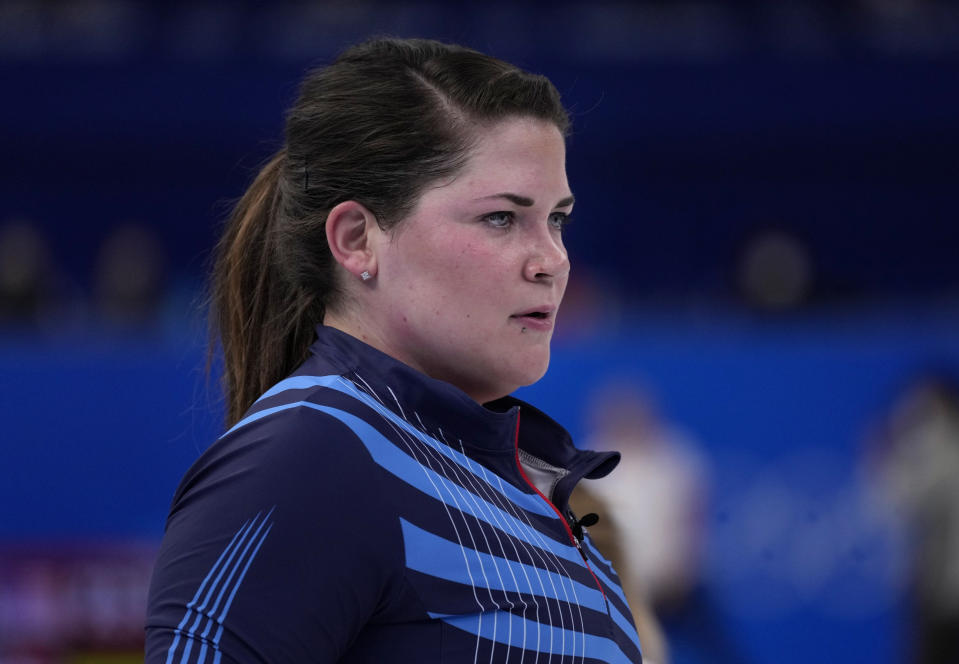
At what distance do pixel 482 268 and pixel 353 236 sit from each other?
0.16m

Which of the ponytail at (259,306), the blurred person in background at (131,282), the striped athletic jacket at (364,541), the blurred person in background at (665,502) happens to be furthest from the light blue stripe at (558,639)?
the blurred person in background at (131,282)

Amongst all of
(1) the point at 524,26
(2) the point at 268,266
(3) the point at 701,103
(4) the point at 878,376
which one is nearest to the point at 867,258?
(3) the point at 701,103

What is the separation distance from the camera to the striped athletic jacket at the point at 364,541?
987 millimetres

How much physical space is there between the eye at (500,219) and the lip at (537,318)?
0.32ft

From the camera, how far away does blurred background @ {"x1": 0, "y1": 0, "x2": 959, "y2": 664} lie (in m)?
4.64

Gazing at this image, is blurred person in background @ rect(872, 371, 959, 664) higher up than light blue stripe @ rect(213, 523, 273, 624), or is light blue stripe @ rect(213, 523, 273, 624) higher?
light blue stripe @ rect(213, 523, 273, 624)

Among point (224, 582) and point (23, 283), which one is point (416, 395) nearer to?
point (224, 582)

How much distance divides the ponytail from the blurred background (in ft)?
0.51

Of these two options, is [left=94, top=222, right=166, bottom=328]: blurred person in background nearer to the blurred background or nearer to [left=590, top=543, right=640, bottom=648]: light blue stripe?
the blurred background

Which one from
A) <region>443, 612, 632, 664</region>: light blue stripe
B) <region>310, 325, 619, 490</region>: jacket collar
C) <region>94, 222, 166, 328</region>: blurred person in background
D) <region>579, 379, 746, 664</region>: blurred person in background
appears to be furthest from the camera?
<region>94, 222, 166, 328</region>: blurred person in background

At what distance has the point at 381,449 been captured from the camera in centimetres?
109

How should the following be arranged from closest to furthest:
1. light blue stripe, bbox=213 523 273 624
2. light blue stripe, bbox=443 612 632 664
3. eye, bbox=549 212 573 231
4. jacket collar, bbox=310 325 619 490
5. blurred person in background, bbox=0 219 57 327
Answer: light blue stripe, bbox=213 523 273 624
light blue stripe, bbox=443 612 632 664
jacket collar, bbox=310 325 619 490
eye, bbox=549 212 573 231
blurred person in background, bbox=0 219 57 327

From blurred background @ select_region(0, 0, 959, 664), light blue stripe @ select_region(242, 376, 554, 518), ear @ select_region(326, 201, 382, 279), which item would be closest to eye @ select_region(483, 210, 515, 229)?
ear @ select_region(326, 201, 382, 279)

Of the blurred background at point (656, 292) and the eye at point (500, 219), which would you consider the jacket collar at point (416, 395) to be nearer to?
the eye at point (500, 219)
